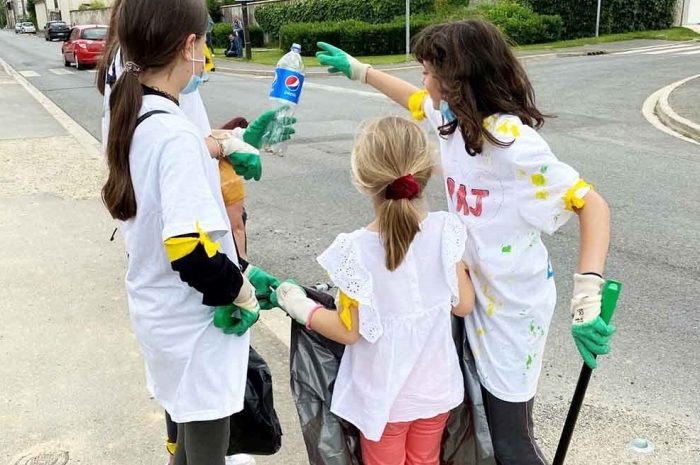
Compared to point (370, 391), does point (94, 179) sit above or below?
below

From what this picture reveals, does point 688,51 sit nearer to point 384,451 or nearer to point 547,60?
point 547,60

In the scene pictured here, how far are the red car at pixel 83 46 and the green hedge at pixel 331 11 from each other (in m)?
10.8

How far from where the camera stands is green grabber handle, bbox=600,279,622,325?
184 centimetres

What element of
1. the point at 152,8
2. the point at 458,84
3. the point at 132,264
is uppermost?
the point at 152,8

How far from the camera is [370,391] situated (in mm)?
2006

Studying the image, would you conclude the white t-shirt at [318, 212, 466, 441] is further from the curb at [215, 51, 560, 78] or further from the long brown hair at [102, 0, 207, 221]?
the curb at [215, 51, 560, 78]

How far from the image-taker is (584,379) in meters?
2.07

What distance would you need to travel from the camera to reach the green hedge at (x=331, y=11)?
3019cm

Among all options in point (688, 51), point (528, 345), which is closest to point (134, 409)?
point (528, 345)

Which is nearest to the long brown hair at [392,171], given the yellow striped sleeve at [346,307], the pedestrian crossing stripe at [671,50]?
the yellow striped sleeve at [346,307]

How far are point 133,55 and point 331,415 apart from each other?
4.02 feet

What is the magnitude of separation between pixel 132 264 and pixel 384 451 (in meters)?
0.95

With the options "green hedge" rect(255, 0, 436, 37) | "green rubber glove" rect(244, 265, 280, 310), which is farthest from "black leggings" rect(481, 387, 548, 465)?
"green hedge" rect(255, 0, 436, 37)

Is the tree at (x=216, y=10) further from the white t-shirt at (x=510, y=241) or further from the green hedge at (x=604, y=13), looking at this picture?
the white t-shirt at (x=510, y=241)
